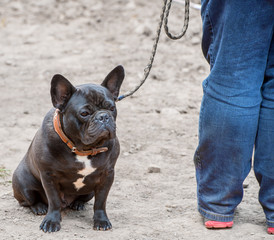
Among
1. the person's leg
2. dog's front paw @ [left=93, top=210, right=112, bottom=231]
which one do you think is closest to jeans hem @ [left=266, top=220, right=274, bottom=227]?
the person's leg

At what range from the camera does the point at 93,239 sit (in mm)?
2990

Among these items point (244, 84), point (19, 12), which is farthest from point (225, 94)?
point (19, 12)

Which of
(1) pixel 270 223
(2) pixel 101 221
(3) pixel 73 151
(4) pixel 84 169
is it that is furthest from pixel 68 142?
(1) pixel 270 223

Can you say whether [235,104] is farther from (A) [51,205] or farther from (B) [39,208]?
(B) [39,208]

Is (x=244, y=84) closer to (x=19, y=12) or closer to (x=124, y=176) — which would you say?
(x=124, y=176)

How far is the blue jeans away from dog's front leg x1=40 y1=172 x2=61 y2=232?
85 cm

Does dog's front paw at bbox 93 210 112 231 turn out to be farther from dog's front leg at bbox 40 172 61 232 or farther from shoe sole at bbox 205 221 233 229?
shoe sole at bbox 205 221 233 229

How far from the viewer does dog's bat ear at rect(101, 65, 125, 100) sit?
3109 mm

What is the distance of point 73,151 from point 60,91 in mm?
340

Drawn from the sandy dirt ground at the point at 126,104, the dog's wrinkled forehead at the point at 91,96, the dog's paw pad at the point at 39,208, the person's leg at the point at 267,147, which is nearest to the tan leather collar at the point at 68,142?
the dog's wrinkled forehead at the point at 91,96

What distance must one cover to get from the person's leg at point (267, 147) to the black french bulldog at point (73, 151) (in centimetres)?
81

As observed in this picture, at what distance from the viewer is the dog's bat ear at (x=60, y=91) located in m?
2.93

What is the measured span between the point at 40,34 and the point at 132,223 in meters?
5.16

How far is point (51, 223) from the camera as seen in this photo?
10.2 feet
